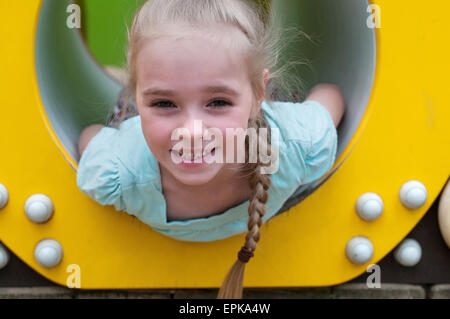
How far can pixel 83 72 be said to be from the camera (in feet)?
4.89

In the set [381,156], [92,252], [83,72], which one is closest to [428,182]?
[381,156]

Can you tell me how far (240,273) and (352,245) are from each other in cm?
24

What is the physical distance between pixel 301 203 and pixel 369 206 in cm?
13

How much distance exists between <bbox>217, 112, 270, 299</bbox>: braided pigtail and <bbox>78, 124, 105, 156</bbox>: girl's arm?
37 cm

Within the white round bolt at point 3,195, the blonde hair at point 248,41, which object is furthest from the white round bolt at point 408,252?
the white round bolt at point 3,195

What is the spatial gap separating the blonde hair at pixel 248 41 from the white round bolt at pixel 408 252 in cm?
35

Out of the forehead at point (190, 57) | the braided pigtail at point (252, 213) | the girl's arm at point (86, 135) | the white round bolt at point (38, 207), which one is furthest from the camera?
the girl's arm at point (86, 135)

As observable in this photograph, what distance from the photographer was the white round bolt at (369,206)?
3.50 ft

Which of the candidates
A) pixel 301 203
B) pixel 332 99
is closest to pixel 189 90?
pixel 301 203

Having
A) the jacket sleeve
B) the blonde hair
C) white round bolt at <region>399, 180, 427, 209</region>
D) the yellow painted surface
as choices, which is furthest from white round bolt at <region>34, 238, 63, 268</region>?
white round bolt at <region>399, 180, 427, 209</region>

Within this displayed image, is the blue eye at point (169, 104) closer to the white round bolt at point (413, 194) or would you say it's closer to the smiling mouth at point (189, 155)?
the smiling mouth at point (189, 155)

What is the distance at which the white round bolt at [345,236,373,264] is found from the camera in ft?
3.56

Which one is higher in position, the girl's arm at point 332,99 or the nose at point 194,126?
the girl's arm at point 332,99

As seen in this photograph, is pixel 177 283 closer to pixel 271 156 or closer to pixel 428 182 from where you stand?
pixel 271 156
